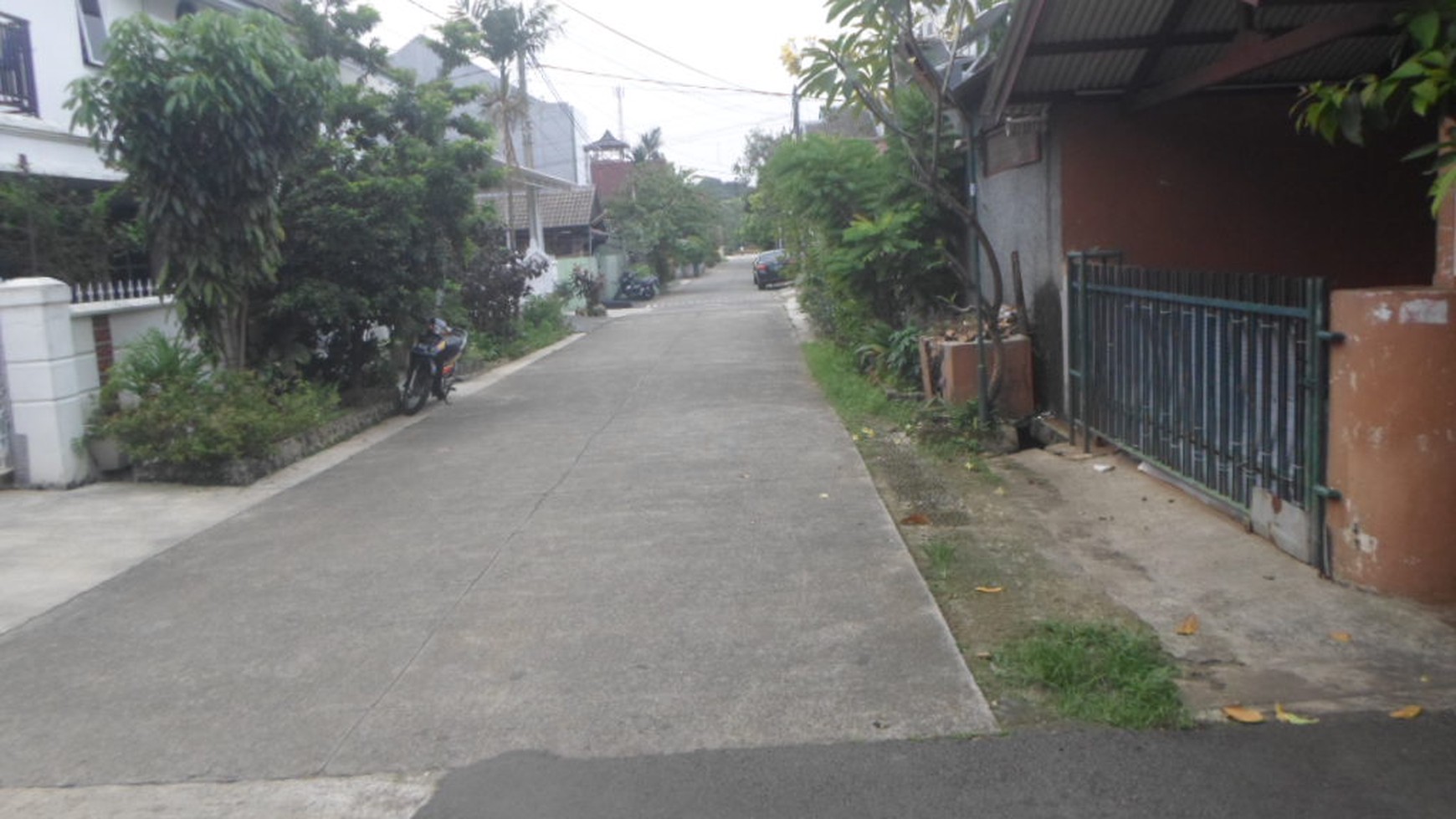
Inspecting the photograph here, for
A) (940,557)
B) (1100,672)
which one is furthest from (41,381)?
(1100,672)

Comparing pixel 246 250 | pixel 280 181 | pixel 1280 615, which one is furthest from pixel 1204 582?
pixel 280 181

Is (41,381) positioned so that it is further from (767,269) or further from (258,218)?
(767,269)

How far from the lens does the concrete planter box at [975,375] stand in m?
10.9

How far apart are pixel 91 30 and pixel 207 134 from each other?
583 cm

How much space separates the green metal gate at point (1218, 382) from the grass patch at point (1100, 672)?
150 centimetres

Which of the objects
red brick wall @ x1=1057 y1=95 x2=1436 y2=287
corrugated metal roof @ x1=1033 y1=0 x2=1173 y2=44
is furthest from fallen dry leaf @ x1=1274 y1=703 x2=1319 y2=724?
red brick wall @ x1=1057 y1=95 x2=1436 y2=287

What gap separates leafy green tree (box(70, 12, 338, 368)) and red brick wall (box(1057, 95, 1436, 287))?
6797 millimetres

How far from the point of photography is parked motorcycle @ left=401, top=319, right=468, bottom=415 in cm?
1447

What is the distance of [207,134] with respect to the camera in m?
10.8

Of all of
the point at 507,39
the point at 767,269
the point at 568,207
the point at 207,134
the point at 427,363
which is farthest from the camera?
the point at 767,269

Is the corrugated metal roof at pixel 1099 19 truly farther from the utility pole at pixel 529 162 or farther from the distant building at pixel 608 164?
the distant building at pixel 608 164

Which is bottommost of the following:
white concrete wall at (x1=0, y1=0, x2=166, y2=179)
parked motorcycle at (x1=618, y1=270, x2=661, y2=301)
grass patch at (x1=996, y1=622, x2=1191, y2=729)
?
grass patch at (x1=996, y1=622, x2=1191, y2=729)

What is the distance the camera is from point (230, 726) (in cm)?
514

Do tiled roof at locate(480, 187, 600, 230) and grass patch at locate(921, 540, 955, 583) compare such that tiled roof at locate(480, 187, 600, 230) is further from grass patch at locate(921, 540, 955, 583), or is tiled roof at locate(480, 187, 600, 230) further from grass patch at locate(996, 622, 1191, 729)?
grass patch at locate(996, 622, 1191, 729)
